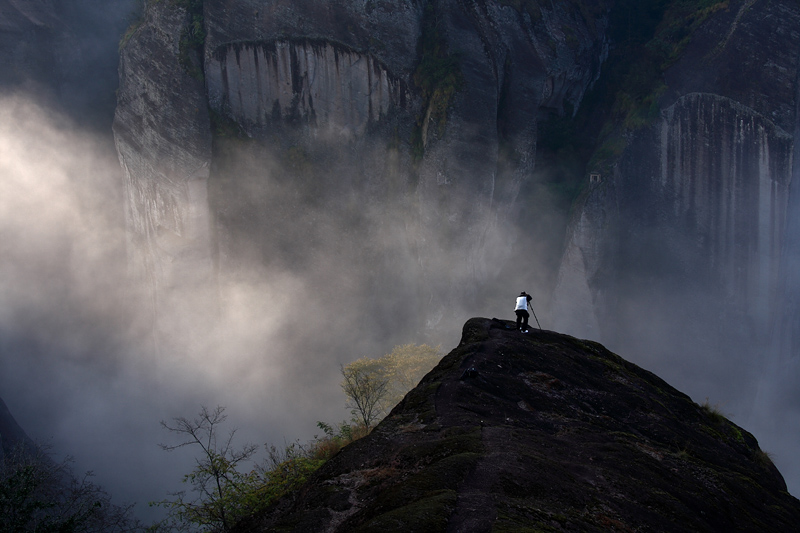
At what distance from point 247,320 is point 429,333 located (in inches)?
357

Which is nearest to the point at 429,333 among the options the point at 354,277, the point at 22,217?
the point at 354,277

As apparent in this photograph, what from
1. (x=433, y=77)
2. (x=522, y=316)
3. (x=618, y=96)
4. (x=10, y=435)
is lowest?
(x=522, y=316)

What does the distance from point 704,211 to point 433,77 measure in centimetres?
1511

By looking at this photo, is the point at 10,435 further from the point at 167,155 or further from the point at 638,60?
the point at 638,60

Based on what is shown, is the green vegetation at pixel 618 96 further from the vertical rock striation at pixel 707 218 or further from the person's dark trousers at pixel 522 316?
the person's dark trousers at pixel 522 316

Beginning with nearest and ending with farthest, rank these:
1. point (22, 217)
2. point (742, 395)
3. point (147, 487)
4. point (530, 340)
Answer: point (530, 340), point (147, 487), point (742, 395), point (22, 217)

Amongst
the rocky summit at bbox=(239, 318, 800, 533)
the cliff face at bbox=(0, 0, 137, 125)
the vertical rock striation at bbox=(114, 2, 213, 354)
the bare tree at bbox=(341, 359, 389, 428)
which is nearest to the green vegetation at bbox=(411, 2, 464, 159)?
the vertical rock striation at bbox=(114, 2, 213, 354)

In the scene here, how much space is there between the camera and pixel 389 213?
2864 cm

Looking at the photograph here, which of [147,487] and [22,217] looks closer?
[147,487]

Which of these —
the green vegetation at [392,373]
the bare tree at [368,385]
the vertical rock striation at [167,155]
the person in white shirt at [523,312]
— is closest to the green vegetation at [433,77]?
the vertical rock striation at [167,155]

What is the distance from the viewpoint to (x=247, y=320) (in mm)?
27797

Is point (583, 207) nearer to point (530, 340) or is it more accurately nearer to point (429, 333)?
point (429, 333)

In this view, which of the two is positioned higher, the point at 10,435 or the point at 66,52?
the point at 66,52

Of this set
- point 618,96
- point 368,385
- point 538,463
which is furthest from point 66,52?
point 538,463
